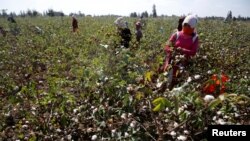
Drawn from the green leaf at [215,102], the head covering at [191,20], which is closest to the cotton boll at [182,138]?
the green leaf at [215,102]

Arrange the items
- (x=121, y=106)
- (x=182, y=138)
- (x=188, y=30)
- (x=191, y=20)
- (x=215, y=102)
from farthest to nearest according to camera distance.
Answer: (x=188, y=30)
(x=191, y=20)
(x=121, y=106)
(x=182, y=138)
(x=215, y=102)

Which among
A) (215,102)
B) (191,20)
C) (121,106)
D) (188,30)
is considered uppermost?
(191,20)

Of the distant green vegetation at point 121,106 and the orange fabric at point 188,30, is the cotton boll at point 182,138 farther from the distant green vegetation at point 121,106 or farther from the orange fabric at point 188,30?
the orange fabric at point 188,30

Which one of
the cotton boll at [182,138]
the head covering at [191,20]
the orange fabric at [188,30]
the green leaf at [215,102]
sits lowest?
the cotton boll at [182,138]

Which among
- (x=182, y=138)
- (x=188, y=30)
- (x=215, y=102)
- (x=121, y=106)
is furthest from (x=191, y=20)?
(x=215, y=102)

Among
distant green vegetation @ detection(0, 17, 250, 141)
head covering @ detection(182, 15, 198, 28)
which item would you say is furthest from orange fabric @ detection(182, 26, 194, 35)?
distant green vegetation @ detection(0, 17, 250, 141)

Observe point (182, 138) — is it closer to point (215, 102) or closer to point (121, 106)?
point (215, 102)

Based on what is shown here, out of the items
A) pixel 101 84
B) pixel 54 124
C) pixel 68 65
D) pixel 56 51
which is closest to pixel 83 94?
pixel 101 84

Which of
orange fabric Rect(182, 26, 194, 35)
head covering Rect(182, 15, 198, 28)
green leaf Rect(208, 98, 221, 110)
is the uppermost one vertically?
head covering Rect(182, 15, 198, 28)

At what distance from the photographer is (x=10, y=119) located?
13.4ft

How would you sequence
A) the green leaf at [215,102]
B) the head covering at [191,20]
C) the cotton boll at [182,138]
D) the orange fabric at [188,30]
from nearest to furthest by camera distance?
1. the green leaf at [215,102]
2. the cotton boll at [182,138]
3. the head covering at [191,20]
4. the orange fabric at [188,30]

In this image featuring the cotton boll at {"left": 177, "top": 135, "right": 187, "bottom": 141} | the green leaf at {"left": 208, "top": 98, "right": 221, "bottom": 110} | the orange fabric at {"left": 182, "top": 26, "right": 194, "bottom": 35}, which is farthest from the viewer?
the orange fabric at {"left": 182, "top": 26, "right": 194, "bottom": 35}

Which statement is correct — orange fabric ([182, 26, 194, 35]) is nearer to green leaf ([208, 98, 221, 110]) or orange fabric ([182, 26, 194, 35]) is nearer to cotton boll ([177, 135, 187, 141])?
cotton boll ([177, 135, 187, 141])

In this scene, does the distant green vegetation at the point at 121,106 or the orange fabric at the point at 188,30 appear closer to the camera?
the distant green vegetation at the point at 121,106
